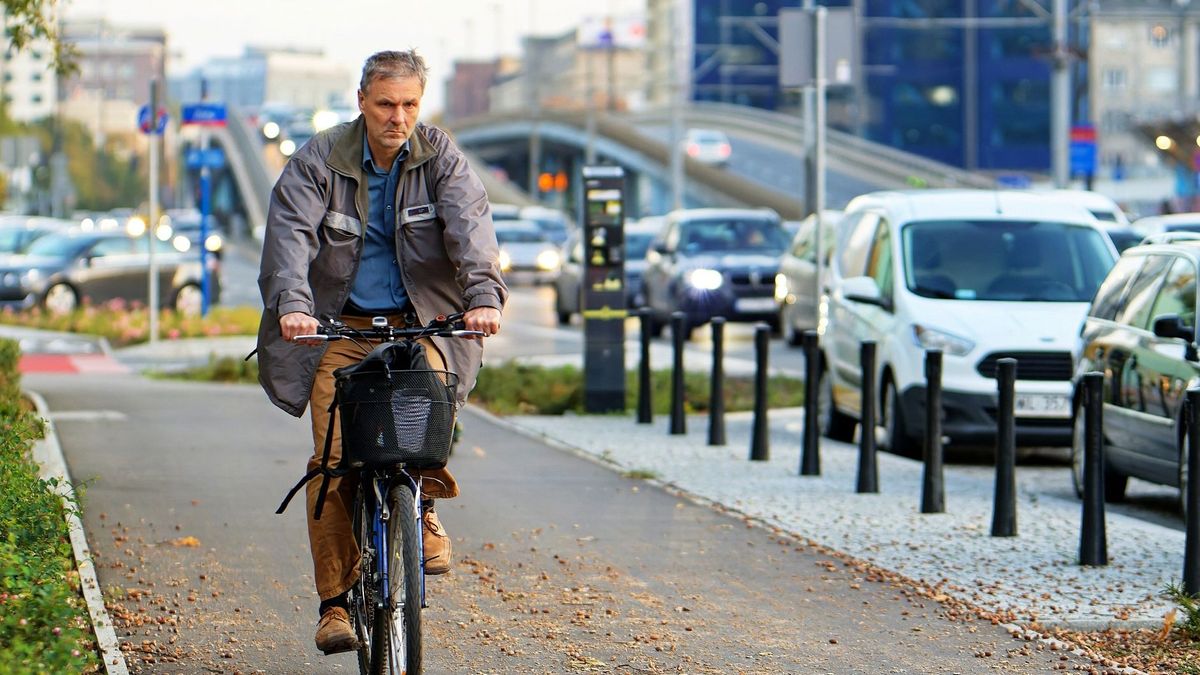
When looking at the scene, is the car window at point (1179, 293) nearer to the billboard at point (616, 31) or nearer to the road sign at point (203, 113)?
the road sign at point (203, 113)

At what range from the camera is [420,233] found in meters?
5.98

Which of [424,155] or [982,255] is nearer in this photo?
[424,155]

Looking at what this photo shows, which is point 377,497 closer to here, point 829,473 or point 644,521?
point 644,521

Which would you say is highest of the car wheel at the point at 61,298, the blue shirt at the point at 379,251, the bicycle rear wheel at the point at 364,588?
the blue shirt at the point at 379,251

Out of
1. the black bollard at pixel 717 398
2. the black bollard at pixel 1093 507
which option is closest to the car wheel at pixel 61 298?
the black bollard at pixel 717 398

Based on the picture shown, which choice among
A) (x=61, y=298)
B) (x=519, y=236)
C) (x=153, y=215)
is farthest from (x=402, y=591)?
(x=519, y=236)

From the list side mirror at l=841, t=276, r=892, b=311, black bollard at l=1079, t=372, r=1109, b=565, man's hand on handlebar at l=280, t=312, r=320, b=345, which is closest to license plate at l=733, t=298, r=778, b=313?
side mirror at l=841, t=276, r=892, b=311

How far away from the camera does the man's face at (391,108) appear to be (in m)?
5.91

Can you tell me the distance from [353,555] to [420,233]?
0.96 meters

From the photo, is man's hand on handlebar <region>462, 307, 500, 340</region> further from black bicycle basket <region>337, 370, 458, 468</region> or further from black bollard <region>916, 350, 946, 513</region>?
black bollard <region>916, 350, 946, 513</region>

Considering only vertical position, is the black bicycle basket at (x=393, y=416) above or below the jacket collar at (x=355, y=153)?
below

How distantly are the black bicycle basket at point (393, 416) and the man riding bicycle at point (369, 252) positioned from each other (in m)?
0.32

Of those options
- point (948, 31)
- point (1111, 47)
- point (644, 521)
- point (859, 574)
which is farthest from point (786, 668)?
point (1111, 47)

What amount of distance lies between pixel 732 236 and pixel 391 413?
24071 mm
